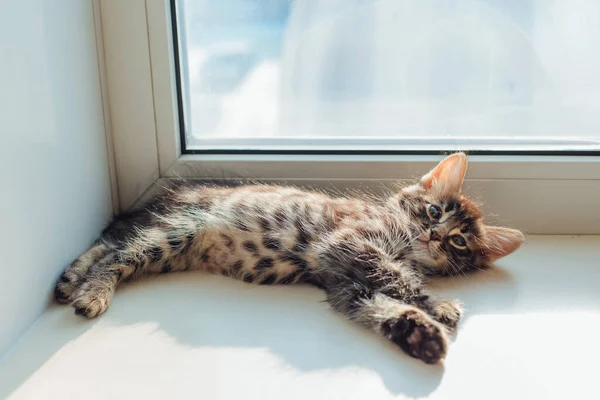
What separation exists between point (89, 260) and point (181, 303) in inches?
9.7

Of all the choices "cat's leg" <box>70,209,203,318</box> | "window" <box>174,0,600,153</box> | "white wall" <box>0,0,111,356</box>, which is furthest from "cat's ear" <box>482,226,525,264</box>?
"white wall" <box>0,0,111,356</box>

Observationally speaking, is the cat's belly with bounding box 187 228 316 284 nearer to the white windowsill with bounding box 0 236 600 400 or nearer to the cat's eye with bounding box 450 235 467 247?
the white windowsill with bounding box 0 236 600 400

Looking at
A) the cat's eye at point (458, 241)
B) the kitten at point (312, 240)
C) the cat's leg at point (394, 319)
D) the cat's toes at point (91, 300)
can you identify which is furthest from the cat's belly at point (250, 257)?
the cat's eye at point (458, 241)

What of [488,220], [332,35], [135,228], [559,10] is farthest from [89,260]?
[559,10]

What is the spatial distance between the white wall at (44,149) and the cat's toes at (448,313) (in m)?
0.76

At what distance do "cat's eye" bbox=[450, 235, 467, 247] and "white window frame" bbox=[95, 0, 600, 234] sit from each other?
170 millimetres

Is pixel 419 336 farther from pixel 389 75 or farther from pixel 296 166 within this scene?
pixel 389 75

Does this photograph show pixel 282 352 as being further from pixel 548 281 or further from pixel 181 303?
pixel 548 281

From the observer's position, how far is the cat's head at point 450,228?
1241mm

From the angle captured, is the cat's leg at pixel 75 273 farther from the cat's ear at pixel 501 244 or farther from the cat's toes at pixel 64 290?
the cat's ear at pixel 501 244

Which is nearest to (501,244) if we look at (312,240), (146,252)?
(312,240)

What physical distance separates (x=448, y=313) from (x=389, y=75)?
2.28 feet

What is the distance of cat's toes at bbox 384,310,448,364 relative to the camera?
2.77ft

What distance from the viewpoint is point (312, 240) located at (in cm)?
121
